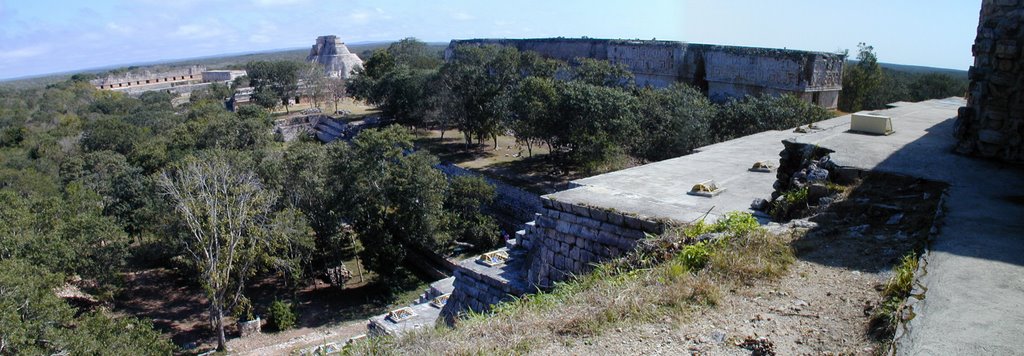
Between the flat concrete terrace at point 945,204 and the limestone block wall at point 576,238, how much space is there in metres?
0.13

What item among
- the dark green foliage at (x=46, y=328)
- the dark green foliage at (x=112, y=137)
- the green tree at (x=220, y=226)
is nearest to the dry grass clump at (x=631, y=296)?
the dark green foliage at (x=46, y=328)

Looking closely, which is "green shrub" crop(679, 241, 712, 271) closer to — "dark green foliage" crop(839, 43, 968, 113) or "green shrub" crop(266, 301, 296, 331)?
"green shrub" crop(266, 301, 296, 331)

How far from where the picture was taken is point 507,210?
19750mm

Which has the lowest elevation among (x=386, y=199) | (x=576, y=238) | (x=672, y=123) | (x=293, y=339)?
(x=293, y=339)

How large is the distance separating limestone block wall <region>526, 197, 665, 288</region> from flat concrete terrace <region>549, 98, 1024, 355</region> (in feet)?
0.43

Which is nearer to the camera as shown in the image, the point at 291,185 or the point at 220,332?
the point at 220,332

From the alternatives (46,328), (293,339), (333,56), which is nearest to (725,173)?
(46,328)

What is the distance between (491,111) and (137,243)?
13331mm

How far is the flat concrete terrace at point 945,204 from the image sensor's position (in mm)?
2629

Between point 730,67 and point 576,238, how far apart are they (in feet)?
69.3

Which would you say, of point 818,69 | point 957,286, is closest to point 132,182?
point 957,286

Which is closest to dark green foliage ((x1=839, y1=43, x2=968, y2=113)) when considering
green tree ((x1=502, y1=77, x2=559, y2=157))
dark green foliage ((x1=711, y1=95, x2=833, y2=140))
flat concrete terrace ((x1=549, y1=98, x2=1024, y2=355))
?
dark green foliage ((x1=711, y1=95, x2=833, y2=140))

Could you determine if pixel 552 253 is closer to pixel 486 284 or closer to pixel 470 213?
pixel 486 284

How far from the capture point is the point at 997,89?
5.39m
